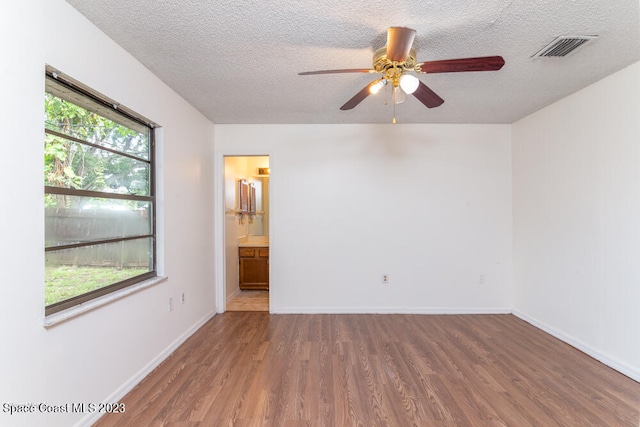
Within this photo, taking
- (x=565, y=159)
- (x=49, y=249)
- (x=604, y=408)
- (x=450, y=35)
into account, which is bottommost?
(x=604, y=408)

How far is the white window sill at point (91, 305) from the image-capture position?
1467 millimetres

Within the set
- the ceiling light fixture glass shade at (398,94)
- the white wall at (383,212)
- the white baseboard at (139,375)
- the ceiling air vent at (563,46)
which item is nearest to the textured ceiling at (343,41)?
the ceiling air vent at (563,46)

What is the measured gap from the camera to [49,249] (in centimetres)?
152

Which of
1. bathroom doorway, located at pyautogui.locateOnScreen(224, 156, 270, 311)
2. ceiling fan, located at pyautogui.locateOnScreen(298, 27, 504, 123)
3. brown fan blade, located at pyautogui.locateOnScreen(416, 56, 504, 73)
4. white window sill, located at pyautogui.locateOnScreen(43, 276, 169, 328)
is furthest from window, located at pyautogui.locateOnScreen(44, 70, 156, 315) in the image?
brown fan blade, located at pyautogui.locateOnScreen(416, 56, 504, 73)

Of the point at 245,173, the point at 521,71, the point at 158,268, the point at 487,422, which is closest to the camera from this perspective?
the point at 487,422

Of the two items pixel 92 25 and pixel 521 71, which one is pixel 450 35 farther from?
pixel 92 25

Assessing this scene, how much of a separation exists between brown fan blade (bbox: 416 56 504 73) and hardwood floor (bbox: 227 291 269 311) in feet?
10.9

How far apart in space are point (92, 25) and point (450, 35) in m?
2.24

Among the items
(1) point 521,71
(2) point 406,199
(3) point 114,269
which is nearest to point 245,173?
(2) point 406,199

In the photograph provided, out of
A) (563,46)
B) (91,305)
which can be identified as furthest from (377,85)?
(91,305)

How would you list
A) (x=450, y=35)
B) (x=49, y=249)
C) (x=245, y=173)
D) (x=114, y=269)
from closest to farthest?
(x=49, y=249)
(x=450, y=35)
(x=114, y=269)
(x=245, y=173)

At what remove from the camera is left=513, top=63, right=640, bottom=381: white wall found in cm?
226

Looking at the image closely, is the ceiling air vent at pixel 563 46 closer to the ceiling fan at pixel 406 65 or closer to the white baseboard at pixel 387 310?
the ceiling fan at pixel 406 65

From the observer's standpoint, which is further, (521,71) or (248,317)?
(248,317)
